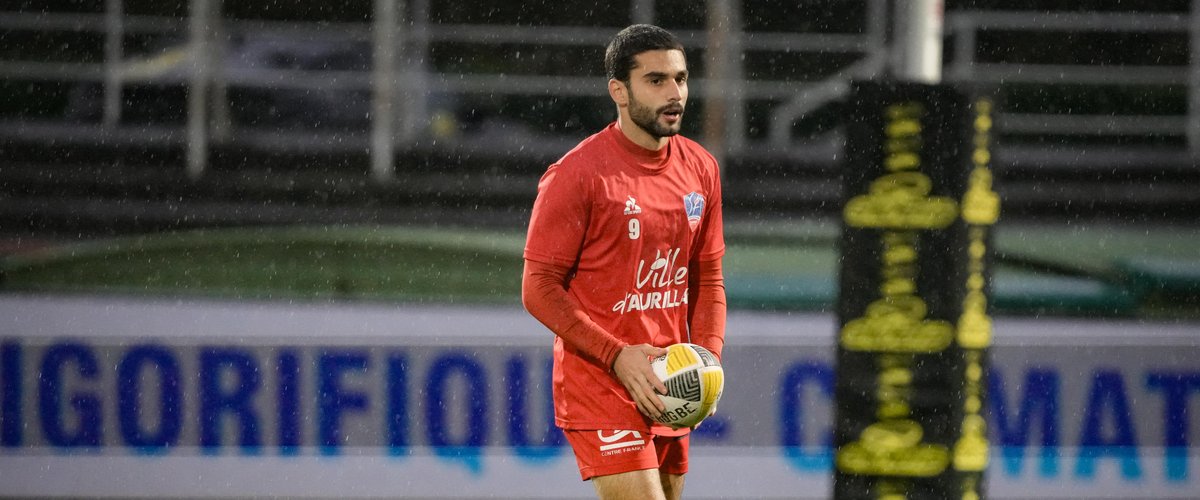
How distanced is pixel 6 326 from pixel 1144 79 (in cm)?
643

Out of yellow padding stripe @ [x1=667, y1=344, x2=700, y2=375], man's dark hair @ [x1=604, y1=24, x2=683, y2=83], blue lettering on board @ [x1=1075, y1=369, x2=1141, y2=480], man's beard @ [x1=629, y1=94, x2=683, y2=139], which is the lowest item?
blue lettering on board @ [x1=1075, y1=369, x2=1141, y2=480]

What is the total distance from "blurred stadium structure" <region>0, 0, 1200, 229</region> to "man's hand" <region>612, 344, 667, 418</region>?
195cm

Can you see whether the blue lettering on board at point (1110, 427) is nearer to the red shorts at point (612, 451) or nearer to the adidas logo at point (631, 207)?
the red shorts at point (612, 451)

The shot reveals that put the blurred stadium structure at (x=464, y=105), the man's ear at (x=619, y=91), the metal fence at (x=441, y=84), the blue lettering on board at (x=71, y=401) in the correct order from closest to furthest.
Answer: the man's ear at (x=619, y=91), the blue lettering on board at (x=71, y=401), the blurred stadium structure at (x=464, y=105), the metal fence at (x=441, y=84)

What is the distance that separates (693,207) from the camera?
3.85 metres

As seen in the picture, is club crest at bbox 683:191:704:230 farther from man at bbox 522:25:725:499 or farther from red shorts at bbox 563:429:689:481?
red shorts at bbox 563:429:689:481

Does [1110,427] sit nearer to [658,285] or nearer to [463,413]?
[463,413]

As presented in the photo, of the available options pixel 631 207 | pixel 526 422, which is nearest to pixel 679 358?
pixel 631 207

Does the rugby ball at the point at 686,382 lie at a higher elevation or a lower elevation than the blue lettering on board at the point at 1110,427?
higher

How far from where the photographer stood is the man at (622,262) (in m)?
3.68

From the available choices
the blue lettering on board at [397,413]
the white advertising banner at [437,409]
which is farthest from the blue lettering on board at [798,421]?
the blue lettering on board at [397,413]

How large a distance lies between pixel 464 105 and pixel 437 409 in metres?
4.84

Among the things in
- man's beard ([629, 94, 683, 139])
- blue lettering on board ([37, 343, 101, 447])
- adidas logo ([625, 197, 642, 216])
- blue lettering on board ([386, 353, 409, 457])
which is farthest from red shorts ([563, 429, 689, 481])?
blue lettering on board ([37, 343, 101, 447])

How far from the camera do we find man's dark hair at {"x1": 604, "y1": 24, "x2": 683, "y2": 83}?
369cm
